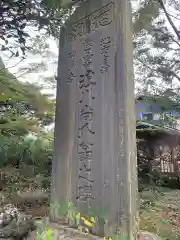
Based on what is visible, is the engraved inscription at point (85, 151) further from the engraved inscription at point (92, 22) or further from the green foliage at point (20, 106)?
the green foliage at point (20, 106)

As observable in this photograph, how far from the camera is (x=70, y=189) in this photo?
109 inches

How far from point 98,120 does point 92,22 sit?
1434 millimetres

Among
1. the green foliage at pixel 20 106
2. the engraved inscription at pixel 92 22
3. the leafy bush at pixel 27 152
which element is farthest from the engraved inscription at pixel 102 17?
the leafy bush at pixel 27 152

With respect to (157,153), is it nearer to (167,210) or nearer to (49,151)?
(167,210)

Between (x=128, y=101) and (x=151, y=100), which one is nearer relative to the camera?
(x=128, y=101)

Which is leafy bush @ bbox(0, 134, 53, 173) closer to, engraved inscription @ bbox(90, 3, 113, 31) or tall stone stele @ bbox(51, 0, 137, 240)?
tall stone stele @ bbox(51, 0, 137, 240)

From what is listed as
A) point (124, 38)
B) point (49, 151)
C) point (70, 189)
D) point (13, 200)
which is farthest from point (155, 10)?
point (13, 200)

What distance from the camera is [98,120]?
2688mm

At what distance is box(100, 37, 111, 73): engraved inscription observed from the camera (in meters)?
2.74

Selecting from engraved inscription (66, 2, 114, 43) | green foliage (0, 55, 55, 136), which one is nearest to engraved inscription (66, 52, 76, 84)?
engraved inscription (66, 2, 114, 43)

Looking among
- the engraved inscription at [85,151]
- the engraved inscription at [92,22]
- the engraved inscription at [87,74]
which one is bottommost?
the engraved inscription at [85,151]

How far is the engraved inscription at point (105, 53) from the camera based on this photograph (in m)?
2.74

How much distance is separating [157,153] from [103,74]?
6.74 metres

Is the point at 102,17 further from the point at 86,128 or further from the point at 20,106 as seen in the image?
the point at 20,106
